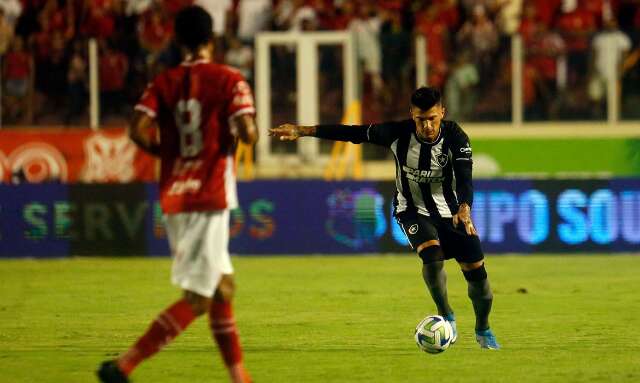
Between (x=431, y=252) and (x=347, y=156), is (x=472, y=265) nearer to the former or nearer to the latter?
(x=431, y=252)

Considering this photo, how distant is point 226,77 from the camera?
7.17m

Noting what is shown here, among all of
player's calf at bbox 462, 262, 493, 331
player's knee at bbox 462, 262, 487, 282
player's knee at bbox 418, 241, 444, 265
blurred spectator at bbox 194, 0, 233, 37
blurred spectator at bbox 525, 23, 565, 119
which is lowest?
player's calf at bbox 462, 262, 493, 331

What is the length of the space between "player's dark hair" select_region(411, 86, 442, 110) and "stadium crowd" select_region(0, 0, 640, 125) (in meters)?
Result: 10.2

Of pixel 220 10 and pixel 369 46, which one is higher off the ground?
pixel 220 10

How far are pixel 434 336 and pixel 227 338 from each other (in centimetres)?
237

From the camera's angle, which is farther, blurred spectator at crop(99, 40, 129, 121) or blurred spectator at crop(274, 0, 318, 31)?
blurred spectator at crop(274, 0, 318, 31)

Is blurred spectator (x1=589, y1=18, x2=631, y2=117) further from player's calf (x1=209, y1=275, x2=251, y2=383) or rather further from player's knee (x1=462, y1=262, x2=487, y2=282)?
player's calf (x1=209, y1=275, x2=251, y2=383)

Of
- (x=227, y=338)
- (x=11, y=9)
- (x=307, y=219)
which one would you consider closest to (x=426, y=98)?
(x=227, y=338)

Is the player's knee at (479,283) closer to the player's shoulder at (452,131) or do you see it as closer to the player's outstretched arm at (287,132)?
the player's shoulder at (452,131)

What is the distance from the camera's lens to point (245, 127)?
7.07m

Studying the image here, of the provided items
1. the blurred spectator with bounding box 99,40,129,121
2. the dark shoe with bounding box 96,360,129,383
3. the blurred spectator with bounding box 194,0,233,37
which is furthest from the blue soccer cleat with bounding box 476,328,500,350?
the blurred spectator with bounding box 194,0,233,37

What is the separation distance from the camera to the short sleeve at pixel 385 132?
970cm

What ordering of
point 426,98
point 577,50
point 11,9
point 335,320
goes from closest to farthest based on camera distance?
1. point 426,98
2. point 335,320
3. point 577,50
4. point 11,9

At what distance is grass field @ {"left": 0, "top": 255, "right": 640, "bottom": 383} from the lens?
8.60 metres
